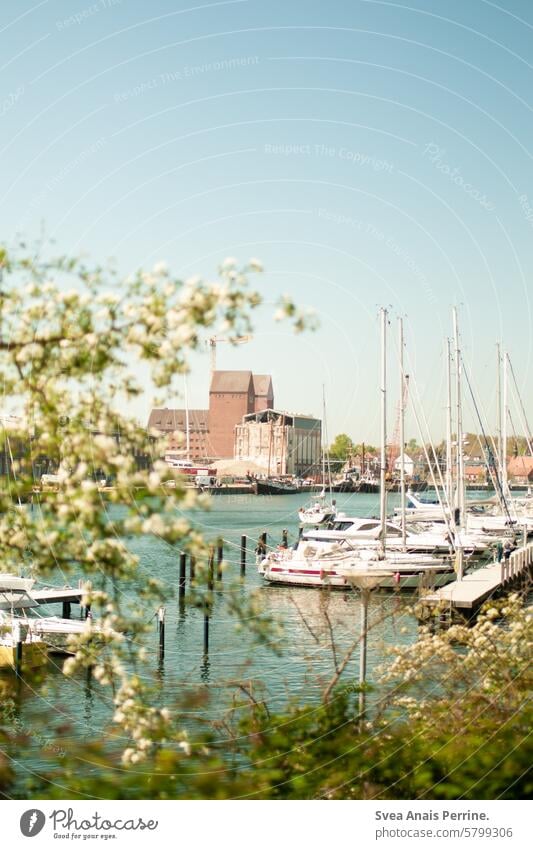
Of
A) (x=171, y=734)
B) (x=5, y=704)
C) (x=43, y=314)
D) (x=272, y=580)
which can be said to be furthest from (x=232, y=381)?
(x=272, y=580)

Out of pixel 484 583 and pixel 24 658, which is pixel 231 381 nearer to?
pixel 24 658

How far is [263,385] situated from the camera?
336 cm

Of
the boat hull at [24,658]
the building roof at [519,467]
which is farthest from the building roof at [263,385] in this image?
the building roof at [519,467]

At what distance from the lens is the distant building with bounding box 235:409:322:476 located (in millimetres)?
3808

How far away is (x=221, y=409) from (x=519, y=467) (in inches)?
917

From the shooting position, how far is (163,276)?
236 centimetres

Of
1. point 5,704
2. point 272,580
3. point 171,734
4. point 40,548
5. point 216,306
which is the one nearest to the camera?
point 216,306

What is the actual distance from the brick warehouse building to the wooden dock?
23.8 feet

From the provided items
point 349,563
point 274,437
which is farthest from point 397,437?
point 274,437

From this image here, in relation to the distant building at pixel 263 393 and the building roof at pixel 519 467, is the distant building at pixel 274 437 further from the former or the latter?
the building roof at pixel 519 467

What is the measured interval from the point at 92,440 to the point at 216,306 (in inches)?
18.2

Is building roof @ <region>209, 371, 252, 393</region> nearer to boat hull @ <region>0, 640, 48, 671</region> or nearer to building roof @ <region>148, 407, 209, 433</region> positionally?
building roof @ <region>148, 407, 209, 433</region>
